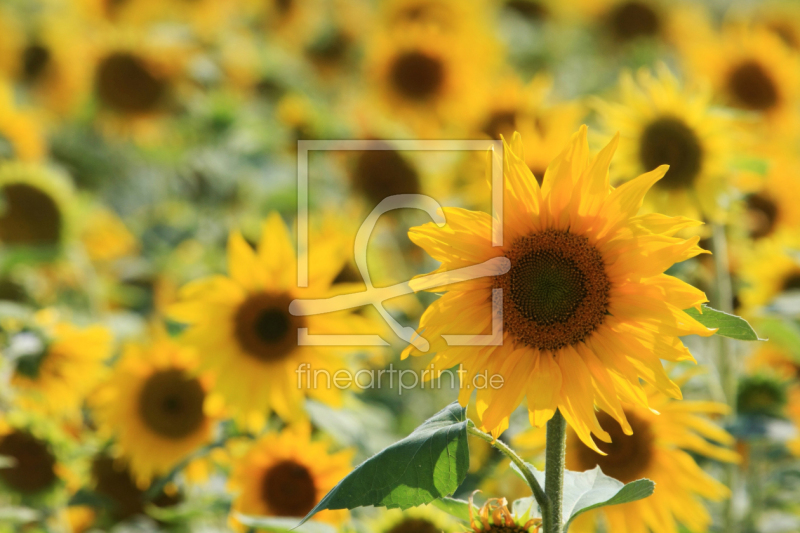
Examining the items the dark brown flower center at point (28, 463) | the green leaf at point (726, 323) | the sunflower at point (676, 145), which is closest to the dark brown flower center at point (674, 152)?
the sunflower at point (676, 145)

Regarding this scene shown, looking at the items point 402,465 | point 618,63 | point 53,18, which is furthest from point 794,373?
point 53,18

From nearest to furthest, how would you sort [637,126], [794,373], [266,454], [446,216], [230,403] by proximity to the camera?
[446,216], [266,454], [230,403], [637,126], [794,373]

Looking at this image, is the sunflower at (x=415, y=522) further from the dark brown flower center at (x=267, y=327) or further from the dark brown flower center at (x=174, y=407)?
the dark brown flower center at (x=174, y=407)

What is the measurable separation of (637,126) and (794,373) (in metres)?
0.91

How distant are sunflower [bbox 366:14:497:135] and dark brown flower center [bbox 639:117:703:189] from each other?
5.21 ft

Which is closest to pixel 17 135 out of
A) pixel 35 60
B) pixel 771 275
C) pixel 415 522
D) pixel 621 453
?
pixel 35 60

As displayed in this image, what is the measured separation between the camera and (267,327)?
189 cm

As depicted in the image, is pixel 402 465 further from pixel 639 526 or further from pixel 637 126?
pixel 637 126

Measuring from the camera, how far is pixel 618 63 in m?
4.39

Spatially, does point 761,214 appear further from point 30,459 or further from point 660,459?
point 30,459

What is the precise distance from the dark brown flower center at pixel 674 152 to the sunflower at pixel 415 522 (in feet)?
3.19

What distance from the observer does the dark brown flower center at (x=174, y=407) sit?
6.56 ft

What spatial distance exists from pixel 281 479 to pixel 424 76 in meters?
2.32
